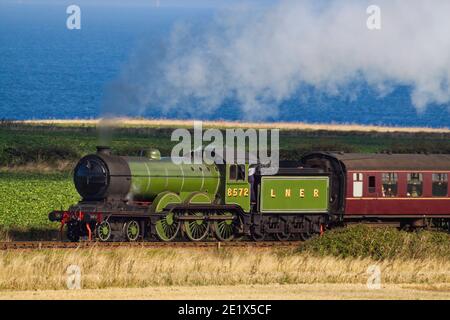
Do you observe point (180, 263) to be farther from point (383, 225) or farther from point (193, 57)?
point (193, 57)

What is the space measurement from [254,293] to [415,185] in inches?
618

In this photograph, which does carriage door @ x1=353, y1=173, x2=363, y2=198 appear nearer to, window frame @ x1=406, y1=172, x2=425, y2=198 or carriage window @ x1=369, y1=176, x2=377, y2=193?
carriage window @ x1=369, y1=176, x2=377, y2=193

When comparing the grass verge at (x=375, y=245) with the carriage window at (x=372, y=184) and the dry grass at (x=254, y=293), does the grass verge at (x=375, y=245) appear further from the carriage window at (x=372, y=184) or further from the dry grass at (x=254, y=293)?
the carriage window at (x=372, y=184)

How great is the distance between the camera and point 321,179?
3878 centimetres

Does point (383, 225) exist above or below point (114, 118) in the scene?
below

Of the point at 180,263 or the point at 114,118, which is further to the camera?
the point at 114,118

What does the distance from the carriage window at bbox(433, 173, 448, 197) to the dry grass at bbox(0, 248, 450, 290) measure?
8.50 meters

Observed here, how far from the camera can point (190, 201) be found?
36.0m

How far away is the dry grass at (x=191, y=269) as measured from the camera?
26.5 m

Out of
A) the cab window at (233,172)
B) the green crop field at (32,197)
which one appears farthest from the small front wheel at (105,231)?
the cab window at (233,172)

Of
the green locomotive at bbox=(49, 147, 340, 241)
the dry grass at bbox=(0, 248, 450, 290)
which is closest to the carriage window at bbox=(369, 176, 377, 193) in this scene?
the green locomotive at bbox=(49, 147, 340, 241)

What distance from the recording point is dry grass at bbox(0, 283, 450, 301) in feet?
78.8
